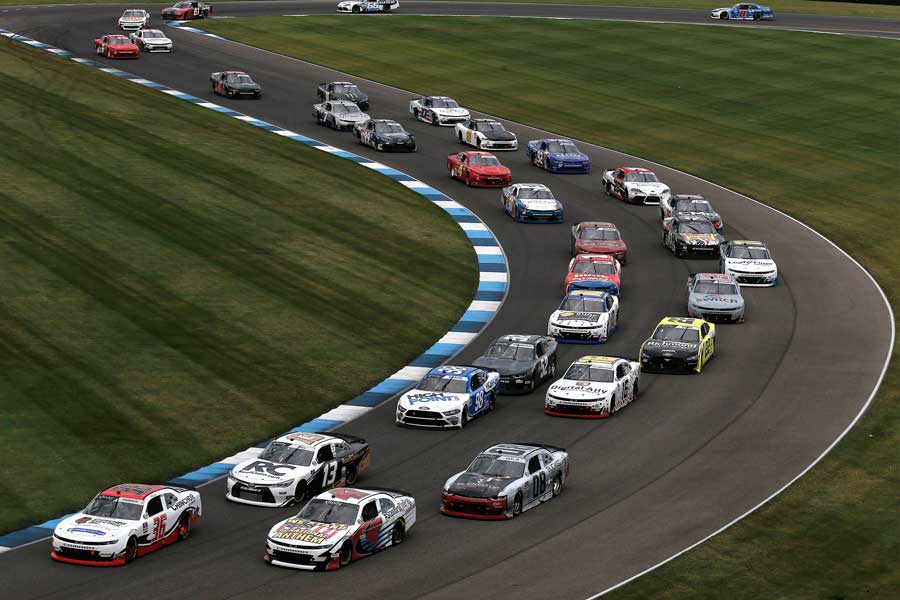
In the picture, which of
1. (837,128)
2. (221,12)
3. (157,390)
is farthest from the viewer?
(221,12)

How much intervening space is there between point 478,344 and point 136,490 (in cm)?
1569

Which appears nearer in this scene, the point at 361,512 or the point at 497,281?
the point at 361,512

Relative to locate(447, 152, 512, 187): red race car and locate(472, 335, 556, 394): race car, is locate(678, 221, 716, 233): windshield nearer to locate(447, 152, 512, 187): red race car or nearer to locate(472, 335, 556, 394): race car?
locate(447, 152, 512, 187): red race car

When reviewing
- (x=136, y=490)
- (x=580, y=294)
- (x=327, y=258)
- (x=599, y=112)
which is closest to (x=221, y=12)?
(x=599, y=112)

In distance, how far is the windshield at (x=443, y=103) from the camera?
233 feet

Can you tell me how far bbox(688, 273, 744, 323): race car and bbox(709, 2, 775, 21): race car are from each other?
192 feet

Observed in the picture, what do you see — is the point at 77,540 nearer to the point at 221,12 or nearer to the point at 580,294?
the point at 580,294

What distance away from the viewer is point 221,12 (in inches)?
3962

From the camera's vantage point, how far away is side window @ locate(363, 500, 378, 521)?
2770cm

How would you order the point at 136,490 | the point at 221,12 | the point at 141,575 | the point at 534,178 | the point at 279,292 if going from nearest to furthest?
the point at 141,575 < the point at 136,490 < the point at 279,292 < the point at 534,178 < the point at 221,12

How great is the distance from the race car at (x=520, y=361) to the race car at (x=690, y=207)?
1620 cm

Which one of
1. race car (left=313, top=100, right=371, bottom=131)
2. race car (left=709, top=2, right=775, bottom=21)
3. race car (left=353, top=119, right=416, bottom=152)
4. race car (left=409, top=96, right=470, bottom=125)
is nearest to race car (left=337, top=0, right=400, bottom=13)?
race car (left=709, top=2, right=775, bottom=21)

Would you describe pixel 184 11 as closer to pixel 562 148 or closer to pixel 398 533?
pixel 562 148

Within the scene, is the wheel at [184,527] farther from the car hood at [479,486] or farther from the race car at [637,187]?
the race car at [637,187]
